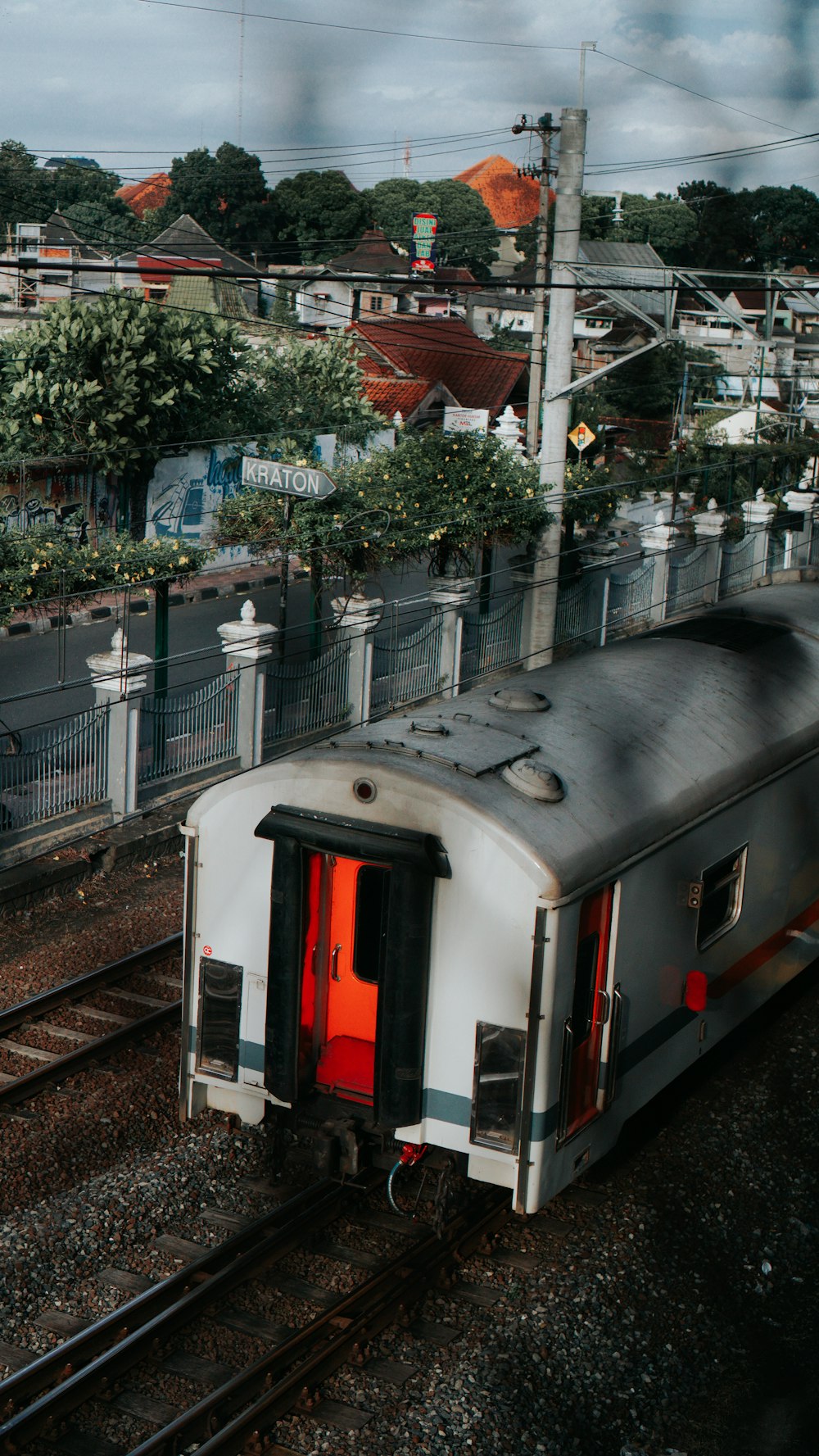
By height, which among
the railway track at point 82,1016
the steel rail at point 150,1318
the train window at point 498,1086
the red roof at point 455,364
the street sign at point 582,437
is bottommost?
the railway track at point 82,1016

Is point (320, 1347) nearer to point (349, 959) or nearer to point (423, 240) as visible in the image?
point (349, 959)

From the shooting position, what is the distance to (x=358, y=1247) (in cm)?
792

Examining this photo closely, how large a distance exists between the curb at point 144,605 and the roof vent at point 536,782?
60.4 feet

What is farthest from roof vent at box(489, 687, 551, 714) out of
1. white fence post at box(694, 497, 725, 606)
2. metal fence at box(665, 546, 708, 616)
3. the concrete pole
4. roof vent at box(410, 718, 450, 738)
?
white fence post at box(694, 497, 725, 606)

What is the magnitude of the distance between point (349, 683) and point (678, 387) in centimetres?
4287

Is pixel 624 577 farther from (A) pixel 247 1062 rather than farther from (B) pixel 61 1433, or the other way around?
(B) pixel 61 1433

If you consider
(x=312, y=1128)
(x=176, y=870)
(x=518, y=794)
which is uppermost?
(x=518, y=794)

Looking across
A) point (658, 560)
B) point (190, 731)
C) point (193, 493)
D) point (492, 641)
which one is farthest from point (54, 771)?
point (193, 493)

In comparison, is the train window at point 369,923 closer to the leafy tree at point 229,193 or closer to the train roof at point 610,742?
the train roof at point 610,742

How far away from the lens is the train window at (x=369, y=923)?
7.39m

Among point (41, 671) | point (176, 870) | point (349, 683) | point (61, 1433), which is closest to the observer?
point (61, 1433)

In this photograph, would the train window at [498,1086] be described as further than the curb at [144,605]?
No

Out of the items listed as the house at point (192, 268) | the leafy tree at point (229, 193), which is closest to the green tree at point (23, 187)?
the house at point (192, 268)

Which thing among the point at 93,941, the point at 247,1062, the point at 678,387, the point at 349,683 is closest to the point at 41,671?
the point at 349,683
